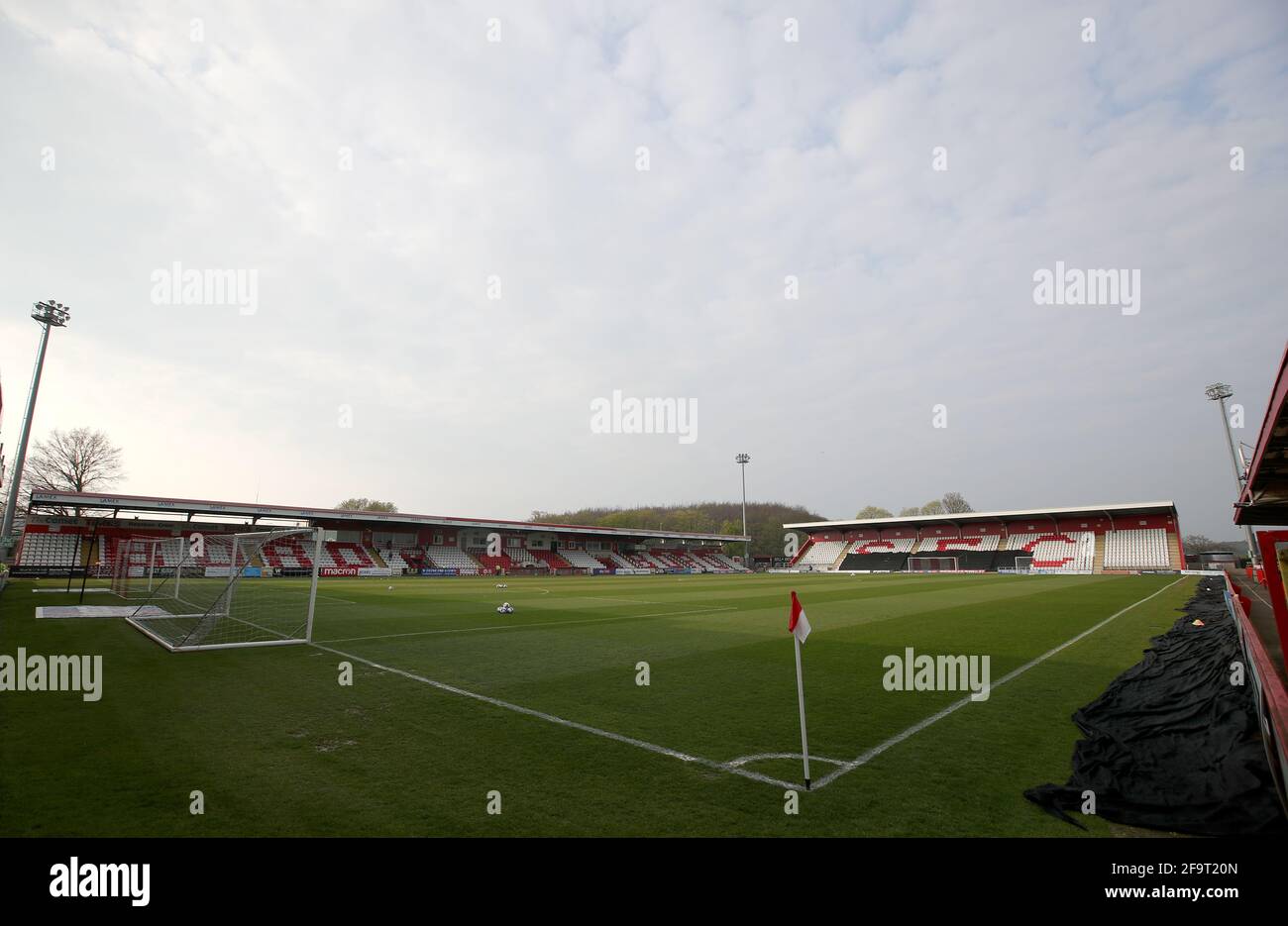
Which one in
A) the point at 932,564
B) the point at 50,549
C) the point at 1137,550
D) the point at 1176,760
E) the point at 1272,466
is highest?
the point at 1272,466

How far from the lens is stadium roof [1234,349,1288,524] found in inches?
199

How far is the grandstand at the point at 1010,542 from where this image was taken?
51875mm

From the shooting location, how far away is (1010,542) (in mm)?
61562

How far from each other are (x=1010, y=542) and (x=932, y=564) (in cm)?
844

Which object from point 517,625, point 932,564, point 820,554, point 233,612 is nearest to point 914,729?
point 517,625

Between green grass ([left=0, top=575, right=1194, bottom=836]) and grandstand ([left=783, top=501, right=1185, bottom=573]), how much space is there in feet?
168

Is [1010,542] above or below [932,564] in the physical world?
above

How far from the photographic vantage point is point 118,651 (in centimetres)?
1034

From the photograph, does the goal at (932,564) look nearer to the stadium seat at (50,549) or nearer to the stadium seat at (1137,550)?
the stadium seat at (1137,550)

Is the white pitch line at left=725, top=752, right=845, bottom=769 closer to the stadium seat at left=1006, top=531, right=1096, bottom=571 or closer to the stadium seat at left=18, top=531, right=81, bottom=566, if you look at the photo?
the stadium seat at left=18, top=531, right=81, bottom=566

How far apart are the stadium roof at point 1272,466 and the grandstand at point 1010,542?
47.6 metres

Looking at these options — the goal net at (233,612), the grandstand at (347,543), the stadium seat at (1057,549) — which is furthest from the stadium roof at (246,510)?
the stadium seat at (1057,549)

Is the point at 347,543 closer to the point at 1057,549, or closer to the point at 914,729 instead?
the point at 914,729

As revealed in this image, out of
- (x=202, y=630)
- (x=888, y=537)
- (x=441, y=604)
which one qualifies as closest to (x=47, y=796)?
(x=202, y=630)
